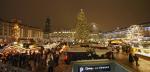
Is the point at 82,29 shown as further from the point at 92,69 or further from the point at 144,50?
the point at 92,69

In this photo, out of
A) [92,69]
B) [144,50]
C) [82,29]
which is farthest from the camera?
[82,29]

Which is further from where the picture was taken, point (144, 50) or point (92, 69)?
point (144, 50)

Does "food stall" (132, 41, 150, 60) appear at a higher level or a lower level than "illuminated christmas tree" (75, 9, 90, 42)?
A: lower

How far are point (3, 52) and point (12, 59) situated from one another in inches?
192

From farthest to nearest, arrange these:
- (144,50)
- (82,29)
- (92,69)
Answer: (82,29) < (144,50) < (92,69)

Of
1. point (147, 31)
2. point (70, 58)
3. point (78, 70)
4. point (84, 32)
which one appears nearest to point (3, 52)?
point (70, 58)

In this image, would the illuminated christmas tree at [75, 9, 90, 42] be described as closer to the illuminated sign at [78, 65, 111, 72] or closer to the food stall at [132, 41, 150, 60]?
the food stall at [132, 41, 150, 60]

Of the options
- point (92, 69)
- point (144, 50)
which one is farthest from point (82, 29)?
point (92, 69)

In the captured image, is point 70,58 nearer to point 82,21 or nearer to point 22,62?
point 22,62

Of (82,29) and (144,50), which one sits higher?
(82,29)

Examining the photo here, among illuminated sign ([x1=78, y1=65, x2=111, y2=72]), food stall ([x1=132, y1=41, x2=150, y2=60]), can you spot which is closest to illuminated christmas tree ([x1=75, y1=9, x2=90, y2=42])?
food stall ([x1=132, y1=41, x2=150, y2=60])

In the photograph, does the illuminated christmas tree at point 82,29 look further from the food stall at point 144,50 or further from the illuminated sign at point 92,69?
the illuminated sign at point 92,69

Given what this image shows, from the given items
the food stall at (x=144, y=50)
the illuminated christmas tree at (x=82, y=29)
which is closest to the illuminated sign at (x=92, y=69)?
the food stall at (x=144, y=50)

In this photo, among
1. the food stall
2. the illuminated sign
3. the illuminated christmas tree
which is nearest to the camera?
the illuminated sign
